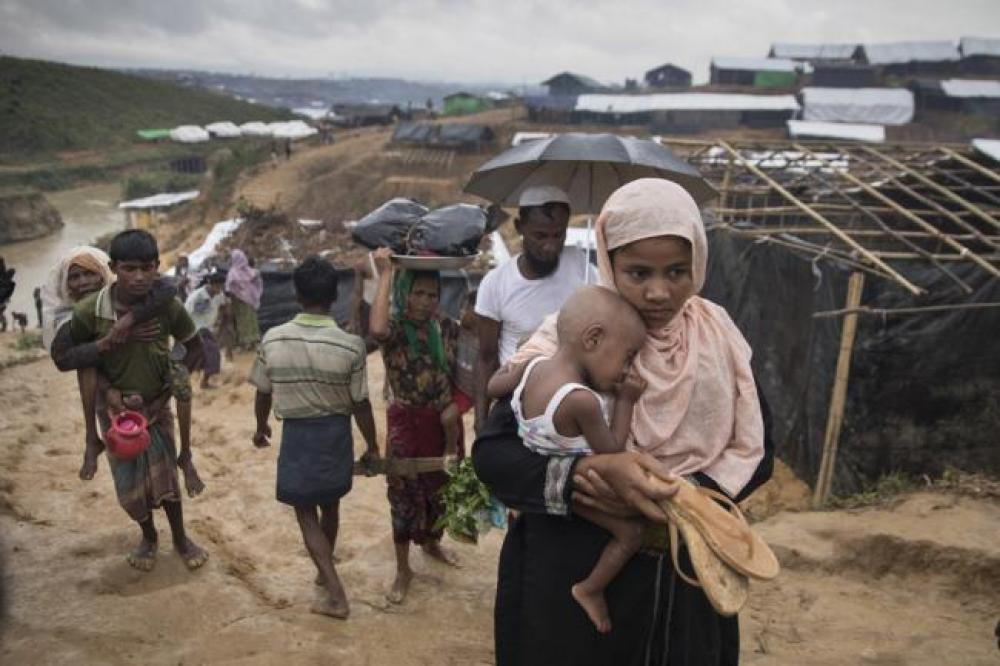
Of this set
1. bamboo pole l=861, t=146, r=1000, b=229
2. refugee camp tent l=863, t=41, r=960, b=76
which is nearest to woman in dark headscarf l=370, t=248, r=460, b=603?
bamboo pole l=861, t=146, r=1000, b=229

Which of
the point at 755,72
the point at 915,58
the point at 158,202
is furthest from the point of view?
the point at 755,72

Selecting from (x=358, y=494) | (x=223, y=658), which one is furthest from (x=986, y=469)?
(x=223, y=658)

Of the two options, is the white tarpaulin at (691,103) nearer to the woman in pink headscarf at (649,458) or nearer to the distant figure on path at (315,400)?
the distant figure on path at (315,400)

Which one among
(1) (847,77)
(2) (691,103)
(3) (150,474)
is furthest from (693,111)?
(3) (150,474)

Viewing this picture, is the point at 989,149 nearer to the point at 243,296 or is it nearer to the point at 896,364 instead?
the point at 896,364

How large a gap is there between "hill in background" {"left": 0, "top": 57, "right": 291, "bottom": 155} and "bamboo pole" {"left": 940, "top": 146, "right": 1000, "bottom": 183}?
17.1 meters

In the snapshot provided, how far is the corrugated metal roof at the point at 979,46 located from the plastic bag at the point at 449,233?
50.5 meters

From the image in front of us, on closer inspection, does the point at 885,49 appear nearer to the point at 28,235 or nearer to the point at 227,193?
the point at 227,193

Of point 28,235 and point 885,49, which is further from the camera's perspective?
point 885,49

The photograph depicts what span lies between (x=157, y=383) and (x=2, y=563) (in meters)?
1.25

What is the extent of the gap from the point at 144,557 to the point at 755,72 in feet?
161

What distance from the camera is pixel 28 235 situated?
29.6 m

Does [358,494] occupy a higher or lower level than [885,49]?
lower

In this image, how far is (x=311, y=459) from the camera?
10.5ft
